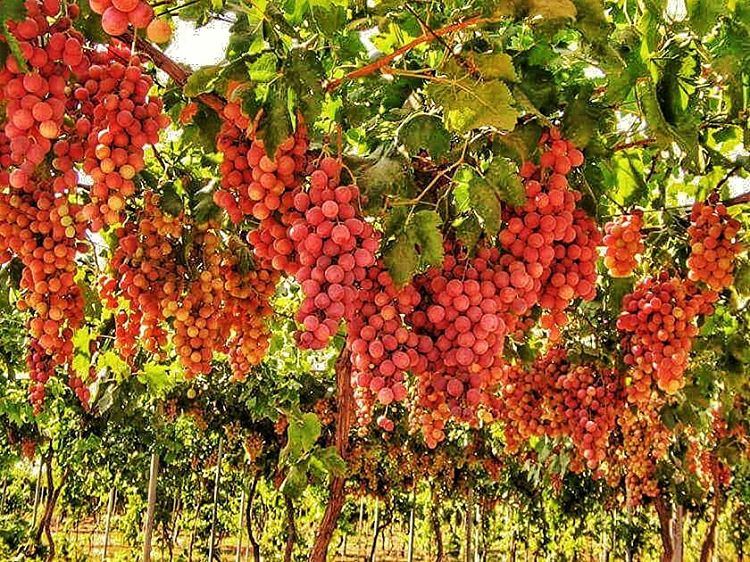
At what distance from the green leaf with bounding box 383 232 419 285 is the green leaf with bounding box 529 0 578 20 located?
518 mm

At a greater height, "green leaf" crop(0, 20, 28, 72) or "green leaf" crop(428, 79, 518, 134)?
"green leaf" crop(428, 79, 518, 134)

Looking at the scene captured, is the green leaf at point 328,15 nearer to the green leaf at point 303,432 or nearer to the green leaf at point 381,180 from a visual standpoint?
the green leaf at point 381,180

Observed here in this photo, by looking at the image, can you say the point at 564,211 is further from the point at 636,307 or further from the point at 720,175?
the point at 720,175

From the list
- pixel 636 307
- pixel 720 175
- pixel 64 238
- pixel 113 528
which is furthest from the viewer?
pixel 113 528

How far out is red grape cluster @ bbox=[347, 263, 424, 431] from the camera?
152cm

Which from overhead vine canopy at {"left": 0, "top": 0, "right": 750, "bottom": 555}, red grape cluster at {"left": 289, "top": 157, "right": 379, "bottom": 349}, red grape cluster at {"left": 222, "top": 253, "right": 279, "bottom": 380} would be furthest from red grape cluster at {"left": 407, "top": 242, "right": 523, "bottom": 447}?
red grape cluster at {"left": 222, "top": 253, "right": 279, "bottom": 380}

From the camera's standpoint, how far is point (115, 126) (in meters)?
1.44

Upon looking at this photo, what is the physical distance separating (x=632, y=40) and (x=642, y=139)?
881mm

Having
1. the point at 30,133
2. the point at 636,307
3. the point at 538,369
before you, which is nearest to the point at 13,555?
the point at 538,369

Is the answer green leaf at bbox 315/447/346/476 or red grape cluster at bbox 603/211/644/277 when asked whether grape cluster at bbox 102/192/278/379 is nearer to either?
green leaf at bbox 315/447/346/476

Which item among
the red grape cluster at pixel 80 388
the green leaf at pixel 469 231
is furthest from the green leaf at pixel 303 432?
the green leaf at pixel 469 231

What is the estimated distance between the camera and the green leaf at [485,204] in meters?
1.70

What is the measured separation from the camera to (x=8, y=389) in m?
7.33

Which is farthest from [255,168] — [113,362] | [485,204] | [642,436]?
[642,436]
